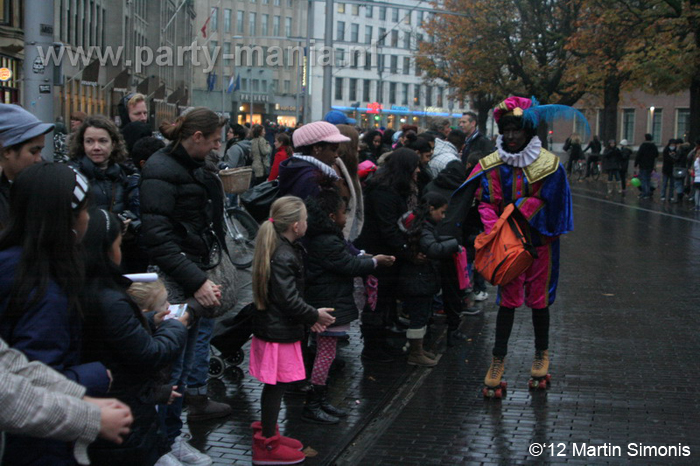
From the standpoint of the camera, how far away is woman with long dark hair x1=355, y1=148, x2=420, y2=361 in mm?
6918

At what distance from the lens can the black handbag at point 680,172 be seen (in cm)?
2434

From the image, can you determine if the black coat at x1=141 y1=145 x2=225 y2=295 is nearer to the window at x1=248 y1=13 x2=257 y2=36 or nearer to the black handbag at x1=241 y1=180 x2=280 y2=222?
the black handbag at x1=241 y1=180 x2=280 y2=222

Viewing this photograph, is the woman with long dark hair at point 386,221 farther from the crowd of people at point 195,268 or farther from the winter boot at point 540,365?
the winter boot at point 540,365

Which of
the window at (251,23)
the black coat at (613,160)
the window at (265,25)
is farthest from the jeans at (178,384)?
the window at (265,25)

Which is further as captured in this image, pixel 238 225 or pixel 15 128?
pixel 238 225

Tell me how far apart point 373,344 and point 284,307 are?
2612 mm

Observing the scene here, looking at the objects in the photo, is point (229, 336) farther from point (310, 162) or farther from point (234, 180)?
point (234, 180)

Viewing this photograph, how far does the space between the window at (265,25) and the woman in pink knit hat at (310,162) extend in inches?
2300

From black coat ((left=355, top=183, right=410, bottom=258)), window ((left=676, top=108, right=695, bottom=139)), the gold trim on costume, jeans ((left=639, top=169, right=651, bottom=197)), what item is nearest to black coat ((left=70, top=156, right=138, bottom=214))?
black coat ((left=355, top=183, right=410, bottom=258))

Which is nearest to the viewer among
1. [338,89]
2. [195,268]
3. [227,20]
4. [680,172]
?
[195,268]

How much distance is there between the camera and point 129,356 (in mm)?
2971

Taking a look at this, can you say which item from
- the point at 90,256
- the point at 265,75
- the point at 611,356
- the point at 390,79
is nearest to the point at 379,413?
the point at 611,356

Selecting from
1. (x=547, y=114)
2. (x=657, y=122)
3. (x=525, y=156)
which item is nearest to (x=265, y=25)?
(x=657, y=122)

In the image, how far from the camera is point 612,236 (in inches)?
639
